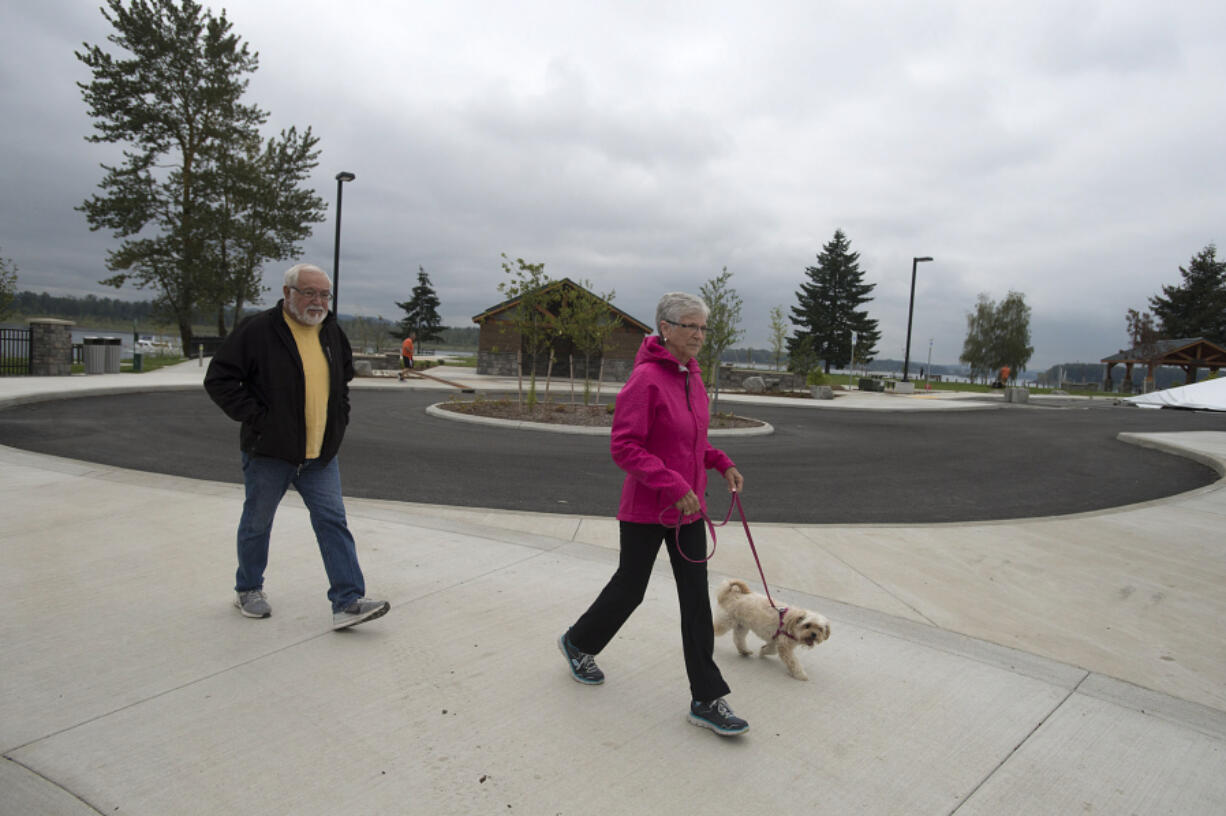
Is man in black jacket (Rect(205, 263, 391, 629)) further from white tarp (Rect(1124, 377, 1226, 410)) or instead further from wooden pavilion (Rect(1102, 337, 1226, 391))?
wooden pavilion (Rect(1102, 337, 1226, 391))

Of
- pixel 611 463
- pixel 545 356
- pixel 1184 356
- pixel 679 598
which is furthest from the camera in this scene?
pixel 1184 356

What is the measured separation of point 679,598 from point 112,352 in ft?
80.2

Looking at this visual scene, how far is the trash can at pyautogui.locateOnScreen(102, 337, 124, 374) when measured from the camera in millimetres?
21188

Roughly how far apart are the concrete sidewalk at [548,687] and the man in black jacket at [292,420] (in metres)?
0.30

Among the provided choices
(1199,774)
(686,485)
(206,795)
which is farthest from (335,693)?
(1199,774)

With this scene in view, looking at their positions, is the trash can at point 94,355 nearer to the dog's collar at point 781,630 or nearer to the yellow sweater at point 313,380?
the yellow sweater at point 313,380

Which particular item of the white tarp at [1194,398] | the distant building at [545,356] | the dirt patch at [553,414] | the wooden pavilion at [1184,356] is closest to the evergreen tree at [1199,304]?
the wooden pavilion at [1184,356]

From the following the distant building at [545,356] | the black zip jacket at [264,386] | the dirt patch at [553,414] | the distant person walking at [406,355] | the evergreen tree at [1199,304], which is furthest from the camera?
the evergreen tree at [1199,304]

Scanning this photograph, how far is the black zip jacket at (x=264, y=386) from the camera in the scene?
3.28m

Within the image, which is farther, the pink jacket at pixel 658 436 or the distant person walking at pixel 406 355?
the distant person walking at pixel 406 355

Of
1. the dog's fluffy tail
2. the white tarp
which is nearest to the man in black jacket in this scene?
the dog's fluffy tail

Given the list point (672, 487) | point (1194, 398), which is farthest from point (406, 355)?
point (1194, 398)

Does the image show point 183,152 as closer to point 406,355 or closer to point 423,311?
point 406,355

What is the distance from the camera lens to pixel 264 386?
3361mm
